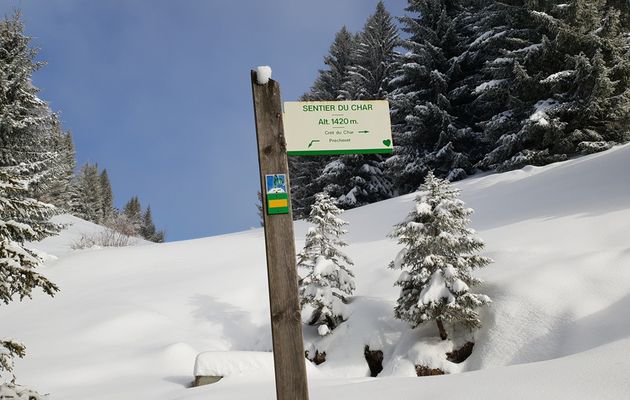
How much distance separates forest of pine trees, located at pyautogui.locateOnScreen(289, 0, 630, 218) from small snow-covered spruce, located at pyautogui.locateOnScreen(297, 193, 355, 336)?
4.27 meters

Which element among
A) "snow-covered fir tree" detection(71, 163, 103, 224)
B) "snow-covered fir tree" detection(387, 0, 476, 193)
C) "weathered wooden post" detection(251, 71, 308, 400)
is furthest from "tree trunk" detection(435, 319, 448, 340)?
"snow-covered fir tree" detection(71, 163, 103, 224)

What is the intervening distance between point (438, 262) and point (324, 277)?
283cm

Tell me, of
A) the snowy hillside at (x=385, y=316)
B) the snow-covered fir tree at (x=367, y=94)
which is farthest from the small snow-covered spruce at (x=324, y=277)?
the snow-covered fir tree at (x=367, y=94)

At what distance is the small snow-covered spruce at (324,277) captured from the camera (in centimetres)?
914

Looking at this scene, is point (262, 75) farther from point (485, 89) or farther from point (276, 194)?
point (485, 89)

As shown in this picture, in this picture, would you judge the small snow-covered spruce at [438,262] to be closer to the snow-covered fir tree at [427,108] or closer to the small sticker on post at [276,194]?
the small sticker on post at [276,194]

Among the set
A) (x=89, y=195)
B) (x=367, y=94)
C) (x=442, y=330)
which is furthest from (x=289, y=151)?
(x=89, y=195)

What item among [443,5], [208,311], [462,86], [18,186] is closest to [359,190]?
[462,86]

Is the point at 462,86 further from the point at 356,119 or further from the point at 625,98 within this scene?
the point at 356,119

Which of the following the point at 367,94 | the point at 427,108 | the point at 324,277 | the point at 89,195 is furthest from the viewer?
the point at 89,195

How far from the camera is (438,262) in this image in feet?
24.9

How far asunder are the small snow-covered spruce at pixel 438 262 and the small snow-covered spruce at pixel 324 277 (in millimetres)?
1681

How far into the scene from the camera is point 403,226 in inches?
322

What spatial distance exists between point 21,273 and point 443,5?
80.2 ft
